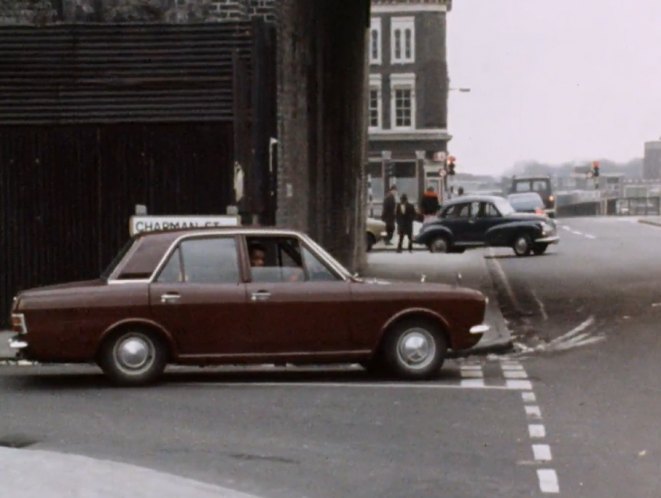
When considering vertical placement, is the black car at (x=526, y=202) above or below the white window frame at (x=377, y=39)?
below

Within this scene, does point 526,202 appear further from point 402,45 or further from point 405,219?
point 402,45

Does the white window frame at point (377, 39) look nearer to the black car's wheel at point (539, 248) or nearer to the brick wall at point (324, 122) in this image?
the black car's wheel at point (539, 248)

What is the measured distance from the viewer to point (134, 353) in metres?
15.3

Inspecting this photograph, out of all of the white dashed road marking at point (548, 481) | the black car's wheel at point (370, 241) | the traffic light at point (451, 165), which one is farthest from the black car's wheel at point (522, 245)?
the white dashed road marking at point (548, 481)

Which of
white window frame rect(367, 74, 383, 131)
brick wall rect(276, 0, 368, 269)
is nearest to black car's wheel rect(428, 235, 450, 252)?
brick wall rect(276, 0, 368, 269)

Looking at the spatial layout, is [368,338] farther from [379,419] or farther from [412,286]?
[379,419]

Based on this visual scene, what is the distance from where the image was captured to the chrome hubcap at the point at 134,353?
1525 cm

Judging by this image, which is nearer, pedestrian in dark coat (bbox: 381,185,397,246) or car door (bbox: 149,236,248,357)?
car door (bbox: 149,236,248,357)

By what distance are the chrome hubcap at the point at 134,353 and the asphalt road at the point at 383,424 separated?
11.3 inches

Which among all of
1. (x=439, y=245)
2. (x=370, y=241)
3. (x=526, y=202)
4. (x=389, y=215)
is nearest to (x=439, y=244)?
(x=439, y=245)

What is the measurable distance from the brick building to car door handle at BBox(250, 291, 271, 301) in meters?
75.9

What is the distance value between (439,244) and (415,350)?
3065cm

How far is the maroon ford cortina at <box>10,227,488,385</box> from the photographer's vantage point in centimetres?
1511

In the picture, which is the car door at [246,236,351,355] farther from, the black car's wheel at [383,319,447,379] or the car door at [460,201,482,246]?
the car door at [460,201,482,246]
